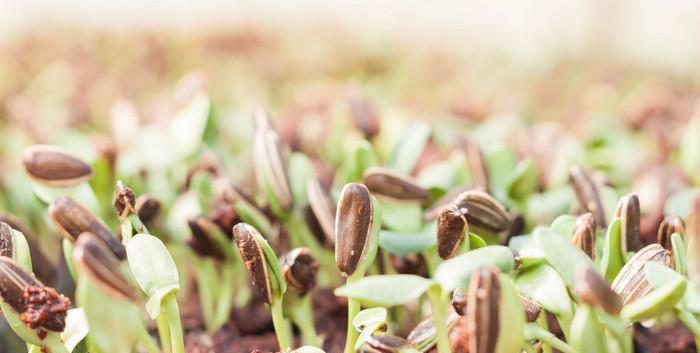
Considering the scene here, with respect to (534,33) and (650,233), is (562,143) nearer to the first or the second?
(650,233)

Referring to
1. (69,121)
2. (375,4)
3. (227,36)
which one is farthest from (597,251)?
(375,4)

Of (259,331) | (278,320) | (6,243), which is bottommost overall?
(259,331)

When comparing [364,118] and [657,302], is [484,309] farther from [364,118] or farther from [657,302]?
[364,118]

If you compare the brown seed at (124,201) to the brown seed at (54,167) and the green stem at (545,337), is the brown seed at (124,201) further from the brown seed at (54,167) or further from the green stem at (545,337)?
the green stem at (545,337)

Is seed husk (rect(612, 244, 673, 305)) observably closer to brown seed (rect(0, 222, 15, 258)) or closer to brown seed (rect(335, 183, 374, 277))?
brown seed (rect(335, 183, 374, 277))

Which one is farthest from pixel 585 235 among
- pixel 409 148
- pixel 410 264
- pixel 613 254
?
pixel 409 148
